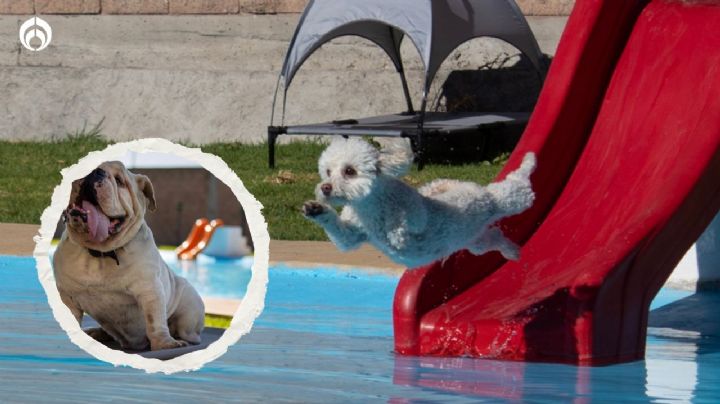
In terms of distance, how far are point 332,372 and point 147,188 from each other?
2135 millimetres

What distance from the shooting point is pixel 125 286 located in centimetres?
280

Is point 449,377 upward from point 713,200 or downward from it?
downward

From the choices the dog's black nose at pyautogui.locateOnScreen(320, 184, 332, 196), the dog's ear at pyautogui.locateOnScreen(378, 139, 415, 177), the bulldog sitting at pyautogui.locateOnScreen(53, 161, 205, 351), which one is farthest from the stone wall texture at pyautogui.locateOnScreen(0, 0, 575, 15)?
the bulldog sitting at pyautogui.locateOnScreen(53, 161, 205, 351)

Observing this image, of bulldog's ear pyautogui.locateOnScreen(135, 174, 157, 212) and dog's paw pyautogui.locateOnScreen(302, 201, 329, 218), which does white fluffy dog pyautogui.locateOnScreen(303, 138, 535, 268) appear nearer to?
dog's paw pyautogui.locateOnScreen(302, 201, 329, 218)

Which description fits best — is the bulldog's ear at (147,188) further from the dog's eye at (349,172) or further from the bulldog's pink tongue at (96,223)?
the dog's eye at (349,172)

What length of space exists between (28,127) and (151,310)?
1014cm

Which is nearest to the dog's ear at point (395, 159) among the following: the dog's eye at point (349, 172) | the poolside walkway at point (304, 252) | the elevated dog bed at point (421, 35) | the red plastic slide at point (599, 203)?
the dog's eye at point (349, 172)

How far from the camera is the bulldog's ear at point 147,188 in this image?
106 inches

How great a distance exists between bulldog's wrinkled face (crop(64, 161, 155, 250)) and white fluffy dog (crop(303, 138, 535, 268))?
0.88 meters

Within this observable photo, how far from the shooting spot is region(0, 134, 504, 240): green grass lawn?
29.1 ft

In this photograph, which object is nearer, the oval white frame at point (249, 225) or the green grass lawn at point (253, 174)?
the oval white frame at point (249, 225)

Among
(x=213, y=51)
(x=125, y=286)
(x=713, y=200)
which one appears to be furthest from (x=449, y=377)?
(x=213, y=51)

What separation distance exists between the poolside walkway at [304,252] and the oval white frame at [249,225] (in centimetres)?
359

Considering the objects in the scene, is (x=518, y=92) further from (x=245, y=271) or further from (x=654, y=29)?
(x=245, y=271)
